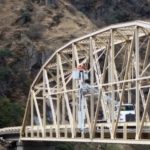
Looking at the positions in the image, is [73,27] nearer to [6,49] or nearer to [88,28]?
[88,28]

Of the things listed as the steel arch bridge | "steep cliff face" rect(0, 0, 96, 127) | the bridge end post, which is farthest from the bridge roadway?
"steep cliff face" rect(0, 0, 96, 127)

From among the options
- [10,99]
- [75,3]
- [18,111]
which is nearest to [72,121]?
[18,111]

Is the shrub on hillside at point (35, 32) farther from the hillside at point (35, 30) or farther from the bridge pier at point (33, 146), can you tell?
the bridge pier at point (33, 146)

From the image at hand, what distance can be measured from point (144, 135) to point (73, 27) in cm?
6993

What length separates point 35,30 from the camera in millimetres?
99500

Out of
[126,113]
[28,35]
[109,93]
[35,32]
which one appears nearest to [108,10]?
[28,35]

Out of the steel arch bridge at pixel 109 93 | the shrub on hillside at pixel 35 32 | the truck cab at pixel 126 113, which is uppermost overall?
the steel arch bridge at pixel 109 93

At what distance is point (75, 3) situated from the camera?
403ft

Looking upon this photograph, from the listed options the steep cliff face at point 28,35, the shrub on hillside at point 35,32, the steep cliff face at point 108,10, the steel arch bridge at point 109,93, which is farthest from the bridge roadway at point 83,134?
the steep cliff face at point 108,10

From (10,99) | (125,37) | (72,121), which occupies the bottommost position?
(10,99)

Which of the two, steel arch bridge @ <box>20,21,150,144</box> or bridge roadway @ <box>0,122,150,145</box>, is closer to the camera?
steel arch bridge @ <box>20,21,150,144</box>

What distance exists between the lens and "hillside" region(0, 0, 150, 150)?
298 ft

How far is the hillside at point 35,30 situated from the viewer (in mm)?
90688

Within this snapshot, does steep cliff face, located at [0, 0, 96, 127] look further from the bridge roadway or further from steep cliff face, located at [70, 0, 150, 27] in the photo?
the bridge roadway
